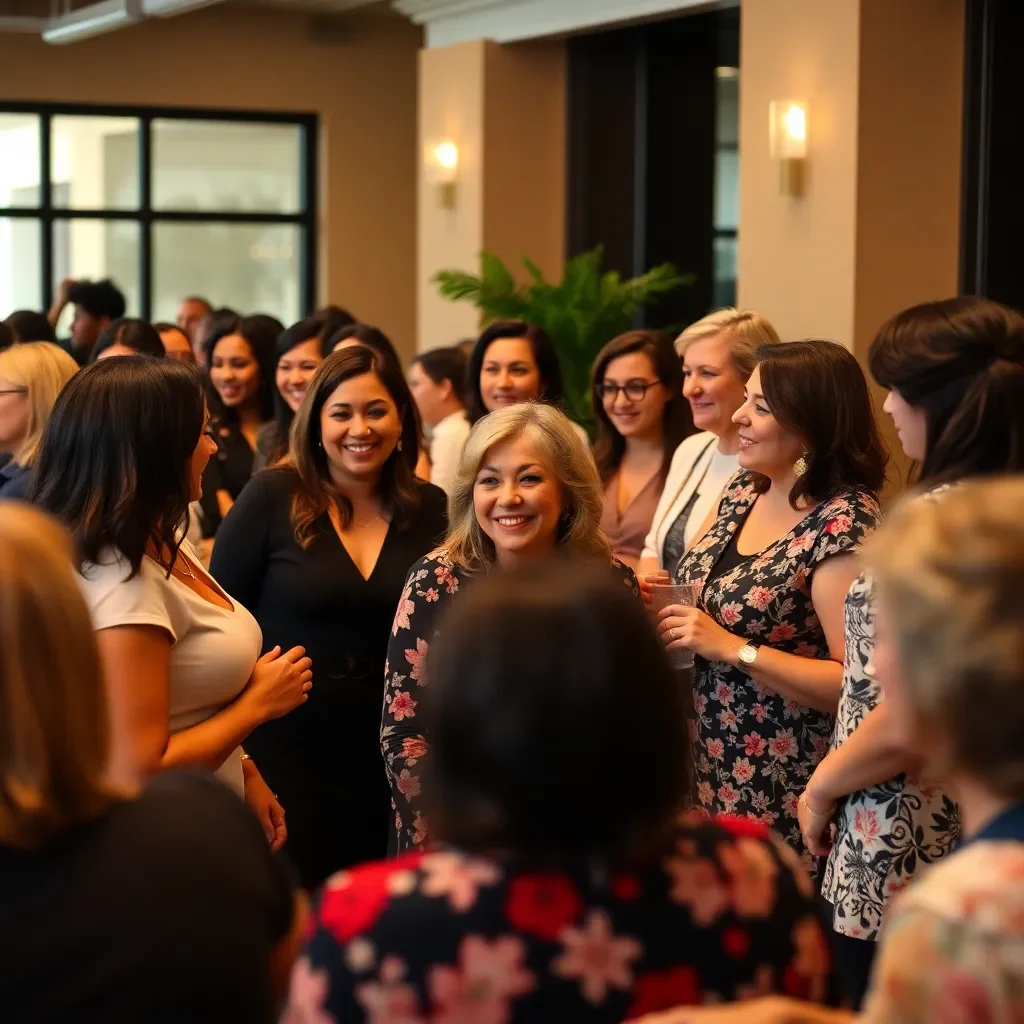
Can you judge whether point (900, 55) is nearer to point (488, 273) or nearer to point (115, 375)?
point (488, 273)

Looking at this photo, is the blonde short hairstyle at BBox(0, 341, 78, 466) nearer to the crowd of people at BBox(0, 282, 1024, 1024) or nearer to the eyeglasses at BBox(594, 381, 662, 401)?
the crowd of people at BBox(0, 282, 1024, 1024)

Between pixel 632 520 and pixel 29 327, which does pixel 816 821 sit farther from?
pixel 29 327

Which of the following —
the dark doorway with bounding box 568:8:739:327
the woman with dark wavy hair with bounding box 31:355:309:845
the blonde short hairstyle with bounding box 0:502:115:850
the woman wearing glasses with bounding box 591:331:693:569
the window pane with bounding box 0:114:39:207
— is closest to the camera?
the blonde short hairstyle with bounding box 0:502:115:850

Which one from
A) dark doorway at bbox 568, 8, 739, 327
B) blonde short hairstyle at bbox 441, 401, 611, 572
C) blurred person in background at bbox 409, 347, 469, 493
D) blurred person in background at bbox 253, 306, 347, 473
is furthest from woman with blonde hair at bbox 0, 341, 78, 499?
dark doorway at bbox 568, 8, 739, 327

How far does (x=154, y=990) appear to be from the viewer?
137 cm

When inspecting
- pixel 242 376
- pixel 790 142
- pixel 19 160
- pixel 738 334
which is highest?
pixel 19 160

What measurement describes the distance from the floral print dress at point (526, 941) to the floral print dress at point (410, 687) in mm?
1573

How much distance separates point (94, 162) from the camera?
1130 centimetres

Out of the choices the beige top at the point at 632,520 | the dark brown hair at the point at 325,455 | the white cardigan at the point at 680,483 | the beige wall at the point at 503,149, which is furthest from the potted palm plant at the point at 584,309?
the dark brown hair at the point at 325,455

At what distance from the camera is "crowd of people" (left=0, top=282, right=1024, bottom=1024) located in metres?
1.34

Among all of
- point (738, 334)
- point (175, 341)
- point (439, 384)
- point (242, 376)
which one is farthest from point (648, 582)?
point (175, 341)

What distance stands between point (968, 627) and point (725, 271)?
9135mm

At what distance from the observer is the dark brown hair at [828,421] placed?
3090mm

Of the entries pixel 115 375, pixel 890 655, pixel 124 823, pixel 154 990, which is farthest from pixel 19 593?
pixel 115 375
